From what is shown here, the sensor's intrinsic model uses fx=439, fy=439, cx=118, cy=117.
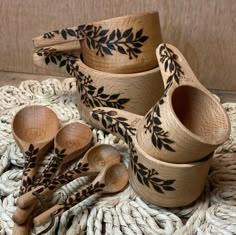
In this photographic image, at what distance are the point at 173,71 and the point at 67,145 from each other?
0.45 feet

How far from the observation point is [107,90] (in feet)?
1.54

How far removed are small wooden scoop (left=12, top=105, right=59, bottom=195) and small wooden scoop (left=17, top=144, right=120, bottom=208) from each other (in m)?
0.03

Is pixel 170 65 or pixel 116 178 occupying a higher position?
pixel 170 65

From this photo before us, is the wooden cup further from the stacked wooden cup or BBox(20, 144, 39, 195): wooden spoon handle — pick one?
BBox(20, 144, 39, 195): wooden spoon handle

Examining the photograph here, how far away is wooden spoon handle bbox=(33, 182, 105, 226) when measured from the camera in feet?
1.20

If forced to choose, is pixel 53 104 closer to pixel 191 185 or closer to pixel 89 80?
pixel 89 80

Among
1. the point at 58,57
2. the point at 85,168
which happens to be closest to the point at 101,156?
the point at 85,168

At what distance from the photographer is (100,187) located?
1.33 ft

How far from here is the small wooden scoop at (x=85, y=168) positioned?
37 cm

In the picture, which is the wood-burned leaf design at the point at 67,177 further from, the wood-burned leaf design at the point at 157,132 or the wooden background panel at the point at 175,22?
the wooden background panel at the point at 175,22

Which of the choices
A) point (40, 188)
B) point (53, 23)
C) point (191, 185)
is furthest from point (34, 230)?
point (53, 23)

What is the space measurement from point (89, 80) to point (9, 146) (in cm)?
11

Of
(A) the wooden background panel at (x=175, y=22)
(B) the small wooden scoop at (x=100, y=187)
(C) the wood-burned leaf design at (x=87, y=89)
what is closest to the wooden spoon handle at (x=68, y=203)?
(B) the small wooden scoop at (x=100, y=187)

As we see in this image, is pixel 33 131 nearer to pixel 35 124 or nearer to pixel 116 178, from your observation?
pixel 35 124
